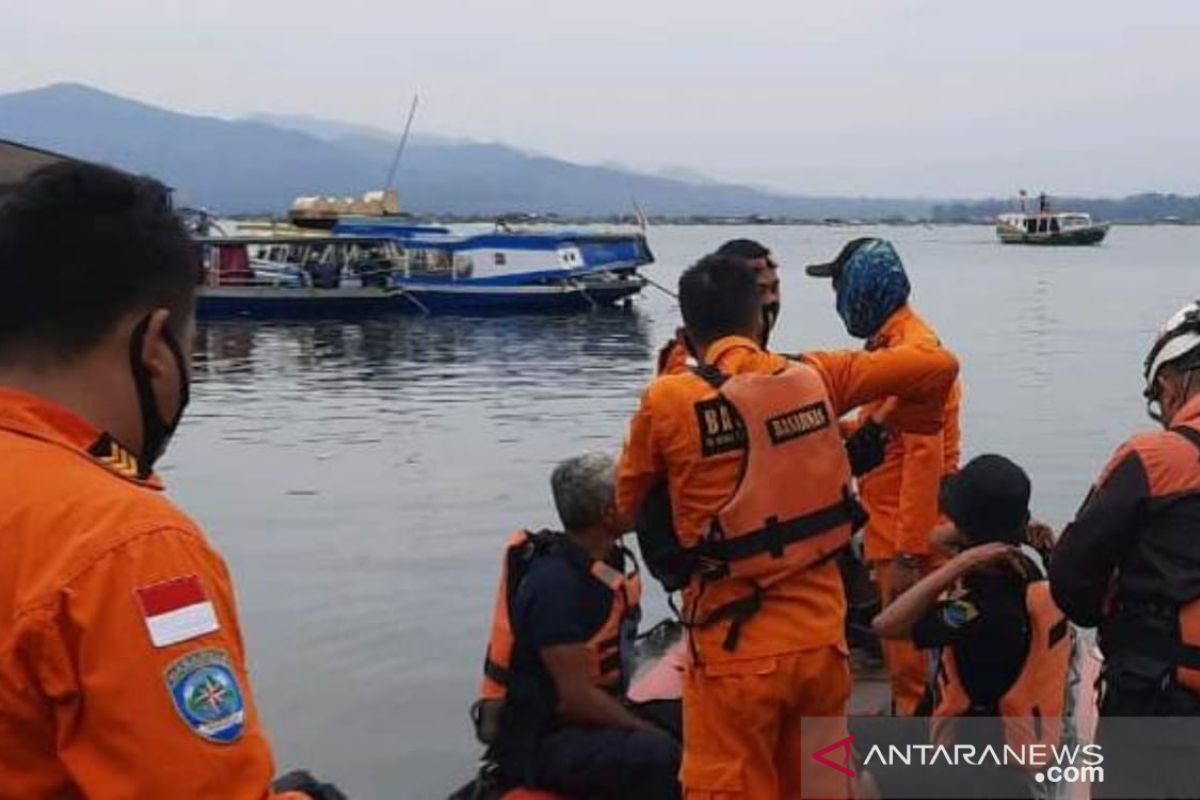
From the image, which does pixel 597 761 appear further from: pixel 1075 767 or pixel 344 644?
pixel 344 644

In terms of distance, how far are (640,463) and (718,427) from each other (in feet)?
0.75

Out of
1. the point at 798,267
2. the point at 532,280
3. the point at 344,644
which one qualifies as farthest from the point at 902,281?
the point at 798,267

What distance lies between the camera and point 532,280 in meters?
39.4

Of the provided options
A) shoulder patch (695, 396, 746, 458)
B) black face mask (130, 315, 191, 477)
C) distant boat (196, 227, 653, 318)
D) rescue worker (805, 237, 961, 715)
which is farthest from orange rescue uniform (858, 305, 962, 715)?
distant boat (196, 227, 653, 318)

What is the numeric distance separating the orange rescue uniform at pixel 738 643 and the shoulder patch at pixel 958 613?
1.52ft

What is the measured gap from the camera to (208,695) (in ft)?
4.79

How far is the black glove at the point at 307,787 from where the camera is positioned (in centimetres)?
180

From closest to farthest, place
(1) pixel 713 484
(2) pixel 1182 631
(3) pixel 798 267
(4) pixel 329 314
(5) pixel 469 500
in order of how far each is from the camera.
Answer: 1. (2) pixel 1182 631
2. (1) pixel 713 484
3. (5) pixel 469 500
4. (4) pixel 329 314
5. (3) pixel 798 267

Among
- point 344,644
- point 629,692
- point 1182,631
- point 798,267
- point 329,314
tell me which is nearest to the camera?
point 1182,631

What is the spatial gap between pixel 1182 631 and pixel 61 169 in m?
2.34

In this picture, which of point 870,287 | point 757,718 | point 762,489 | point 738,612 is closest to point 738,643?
point 738,612

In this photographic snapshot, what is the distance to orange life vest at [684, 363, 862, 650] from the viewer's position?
3.38 m

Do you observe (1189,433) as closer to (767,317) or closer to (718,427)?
(718,427)

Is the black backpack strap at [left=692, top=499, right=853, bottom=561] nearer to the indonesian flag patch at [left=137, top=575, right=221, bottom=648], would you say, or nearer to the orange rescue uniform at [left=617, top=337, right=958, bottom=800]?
the orange rescue uniform at [left=617, top=337, right=958, bottom=800]
